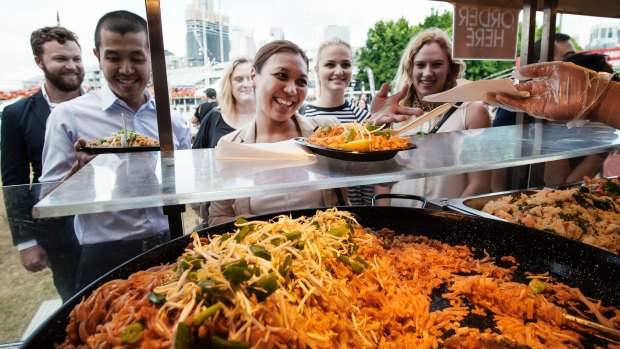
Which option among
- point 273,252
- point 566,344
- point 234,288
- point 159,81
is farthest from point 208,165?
point 566,344

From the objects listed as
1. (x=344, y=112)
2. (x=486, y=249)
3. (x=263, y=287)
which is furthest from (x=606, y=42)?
(x=263, y=287)

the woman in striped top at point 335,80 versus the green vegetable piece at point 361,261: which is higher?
the woman in striped top at point 335,80

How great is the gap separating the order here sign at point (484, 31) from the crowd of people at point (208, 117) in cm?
38

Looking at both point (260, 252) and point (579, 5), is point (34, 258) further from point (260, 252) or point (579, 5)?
point (579, 5)

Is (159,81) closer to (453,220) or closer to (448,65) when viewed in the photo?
(453,220)

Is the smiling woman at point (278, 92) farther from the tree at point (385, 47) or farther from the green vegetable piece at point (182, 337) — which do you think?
the tree at point (385, 47)

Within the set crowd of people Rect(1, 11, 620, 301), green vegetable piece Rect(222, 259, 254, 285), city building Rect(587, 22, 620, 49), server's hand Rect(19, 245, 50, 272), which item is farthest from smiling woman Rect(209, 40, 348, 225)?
city building Rect(587, 22, 620, 49)

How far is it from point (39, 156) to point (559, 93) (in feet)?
12.8

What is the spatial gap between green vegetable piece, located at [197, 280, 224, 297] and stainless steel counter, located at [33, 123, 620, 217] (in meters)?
0.47

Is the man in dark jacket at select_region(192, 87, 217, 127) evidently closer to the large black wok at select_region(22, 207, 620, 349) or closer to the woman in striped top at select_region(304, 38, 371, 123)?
the woman in striped top at select_region(304, 38, 371, 123)

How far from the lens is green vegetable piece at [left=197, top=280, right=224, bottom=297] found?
752 millimetres

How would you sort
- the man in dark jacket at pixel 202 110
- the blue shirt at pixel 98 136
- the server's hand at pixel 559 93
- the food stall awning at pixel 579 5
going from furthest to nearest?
the man in dark jacket at pixel 202 110, the food stall awning at pixel 579 5, the blue shirt at pixel 98 136, the server's hand at pixel 559 93

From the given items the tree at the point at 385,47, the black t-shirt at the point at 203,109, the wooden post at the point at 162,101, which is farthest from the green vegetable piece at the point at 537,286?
the tree at the point at 385,47

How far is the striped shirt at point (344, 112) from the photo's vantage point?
13.1 ft
